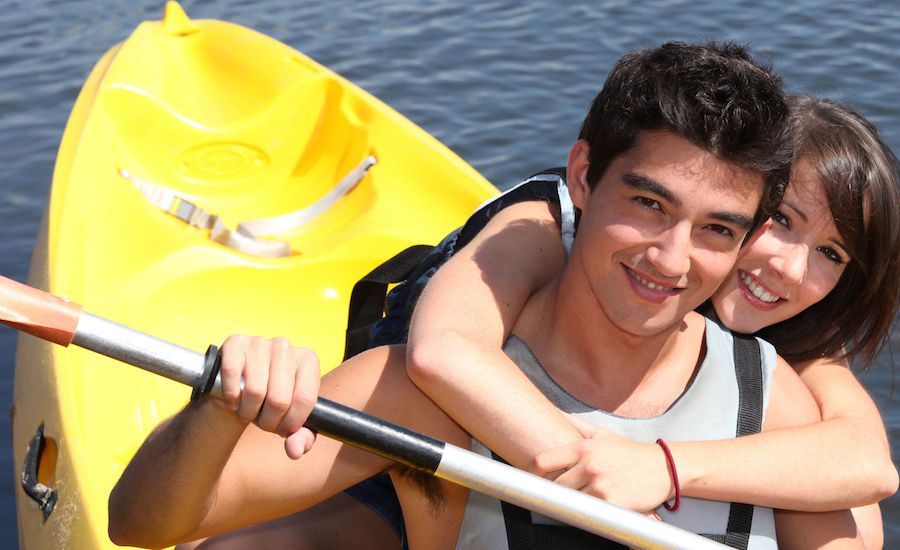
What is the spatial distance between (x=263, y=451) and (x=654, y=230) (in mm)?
806

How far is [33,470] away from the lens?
312 cm

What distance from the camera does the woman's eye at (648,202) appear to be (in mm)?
Result: 2107

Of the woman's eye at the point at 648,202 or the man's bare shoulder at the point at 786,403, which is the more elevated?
the woman's eye at the point at 648,202

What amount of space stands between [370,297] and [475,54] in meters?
5.40

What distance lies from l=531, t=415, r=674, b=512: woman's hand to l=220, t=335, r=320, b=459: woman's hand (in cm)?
45

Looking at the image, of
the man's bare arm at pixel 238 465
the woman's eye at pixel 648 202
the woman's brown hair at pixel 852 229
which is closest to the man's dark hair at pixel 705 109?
the woman's eye at pixel 648 202

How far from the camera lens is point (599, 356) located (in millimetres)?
2242

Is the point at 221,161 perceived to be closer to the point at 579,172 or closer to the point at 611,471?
the point at 579,172

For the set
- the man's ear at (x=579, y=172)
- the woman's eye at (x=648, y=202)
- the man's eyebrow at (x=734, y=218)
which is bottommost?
the man's ear at (x=579, y=172)

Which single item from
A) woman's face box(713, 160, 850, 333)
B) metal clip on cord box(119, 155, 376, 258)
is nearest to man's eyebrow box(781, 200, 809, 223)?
woman's face box(713, 160, 850, 333)

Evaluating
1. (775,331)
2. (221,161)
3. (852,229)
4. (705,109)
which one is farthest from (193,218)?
(705,109)

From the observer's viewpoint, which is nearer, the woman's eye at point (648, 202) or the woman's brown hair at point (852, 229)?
the woman's eye at point (648, 202)

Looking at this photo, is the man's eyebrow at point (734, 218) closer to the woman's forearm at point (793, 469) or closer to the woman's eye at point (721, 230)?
the woman's eye at point (721, 230)

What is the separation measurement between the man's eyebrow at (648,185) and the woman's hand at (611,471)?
440 millimetres
